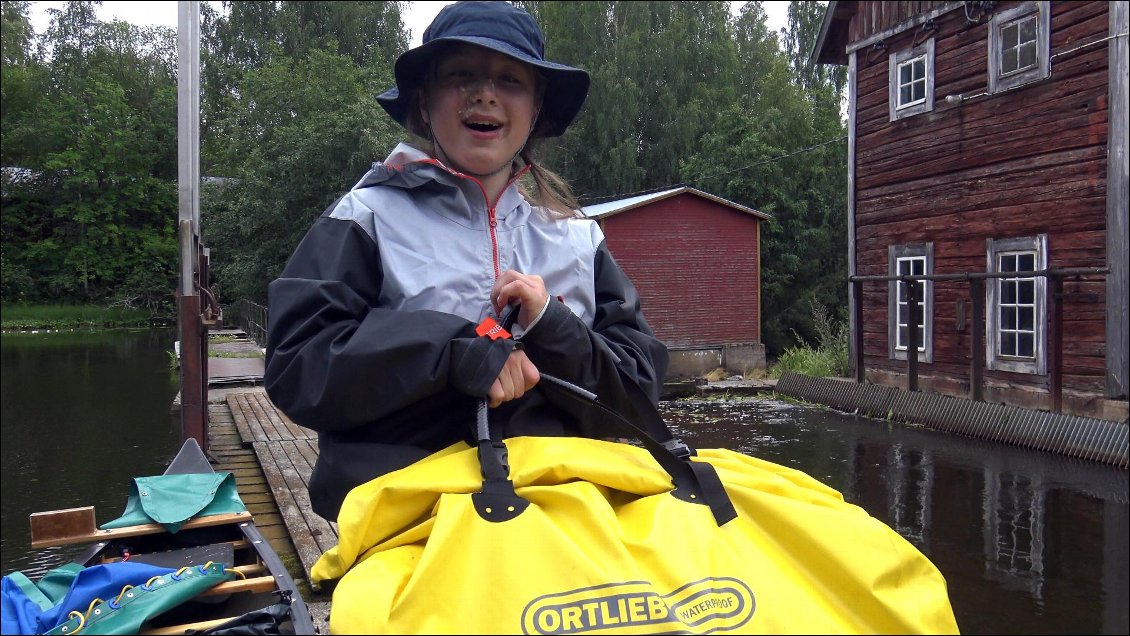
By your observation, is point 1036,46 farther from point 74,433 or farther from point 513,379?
point 74,433

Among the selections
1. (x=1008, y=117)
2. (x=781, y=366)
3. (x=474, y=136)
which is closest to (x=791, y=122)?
(x=781, y=366)

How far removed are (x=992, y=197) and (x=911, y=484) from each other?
5682mm

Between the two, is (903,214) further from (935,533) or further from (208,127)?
(208,127)

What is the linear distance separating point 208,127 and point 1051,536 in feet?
109

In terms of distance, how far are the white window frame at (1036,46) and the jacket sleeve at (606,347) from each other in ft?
37.7

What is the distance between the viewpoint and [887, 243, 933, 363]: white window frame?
13906 millimetres

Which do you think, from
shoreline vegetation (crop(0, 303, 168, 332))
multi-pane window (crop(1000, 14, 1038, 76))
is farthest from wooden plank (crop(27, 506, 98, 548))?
shoreline vegetation (crop(0, 303, 168, 332))

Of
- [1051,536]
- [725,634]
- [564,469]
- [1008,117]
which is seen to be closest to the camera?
[725,634]

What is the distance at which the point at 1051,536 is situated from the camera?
6664 millimetres

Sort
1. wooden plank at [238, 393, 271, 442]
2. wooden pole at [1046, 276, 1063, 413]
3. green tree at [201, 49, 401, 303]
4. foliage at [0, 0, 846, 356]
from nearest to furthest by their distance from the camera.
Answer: wooden plank at [238, 393, 271, 442] → wooden pole at [1046, 276, 1063, 413] → green tree at [201, 49, 401, 303] → foliage at [0, 0, 846, 356]

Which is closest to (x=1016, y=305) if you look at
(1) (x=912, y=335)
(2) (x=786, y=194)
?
(1) (x=912, y=335)

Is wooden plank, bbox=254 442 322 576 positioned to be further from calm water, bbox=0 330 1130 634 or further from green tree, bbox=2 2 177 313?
green tree, bbox=2 2 177 313

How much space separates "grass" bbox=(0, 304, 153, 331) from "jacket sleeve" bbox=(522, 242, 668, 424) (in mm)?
37051

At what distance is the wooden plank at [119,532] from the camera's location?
2344mm
